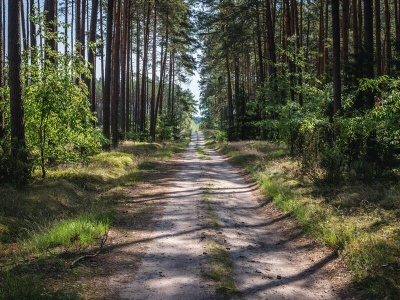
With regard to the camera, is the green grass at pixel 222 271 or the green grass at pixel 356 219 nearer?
the green grass at pixel 222 271

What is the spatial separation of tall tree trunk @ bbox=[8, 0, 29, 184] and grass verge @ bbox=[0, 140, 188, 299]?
22.2 inches

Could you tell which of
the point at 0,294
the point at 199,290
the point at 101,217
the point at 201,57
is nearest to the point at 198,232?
the point at 101,217

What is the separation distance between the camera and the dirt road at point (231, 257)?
5039mm

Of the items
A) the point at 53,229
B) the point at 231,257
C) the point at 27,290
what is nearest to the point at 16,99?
the point at 53,229

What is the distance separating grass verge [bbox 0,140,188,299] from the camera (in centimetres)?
463

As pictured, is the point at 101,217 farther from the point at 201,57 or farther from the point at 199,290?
the point at 201,57

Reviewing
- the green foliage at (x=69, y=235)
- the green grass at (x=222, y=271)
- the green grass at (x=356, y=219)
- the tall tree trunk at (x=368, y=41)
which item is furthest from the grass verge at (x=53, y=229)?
the tall tree trunk at (x=368, y=41)

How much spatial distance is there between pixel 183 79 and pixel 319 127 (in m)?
44.0

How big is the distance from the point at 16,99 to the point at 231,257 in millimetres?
7225

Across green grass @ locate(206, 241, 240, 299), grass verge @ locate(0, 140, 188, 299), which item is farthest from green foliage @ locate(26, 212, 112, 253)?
green grass @ locate(206, 241, 240, 299)

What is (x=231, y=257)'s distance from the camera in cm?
635

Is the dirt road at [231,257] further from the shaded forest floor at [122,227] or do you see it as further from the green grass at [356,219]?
A: the green grass at [356,219]

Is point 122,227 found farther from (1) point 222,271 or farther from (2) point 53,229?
(1) point 222,271

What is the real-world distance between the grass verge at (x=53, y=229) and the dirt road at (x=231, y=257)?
699 millimetres
